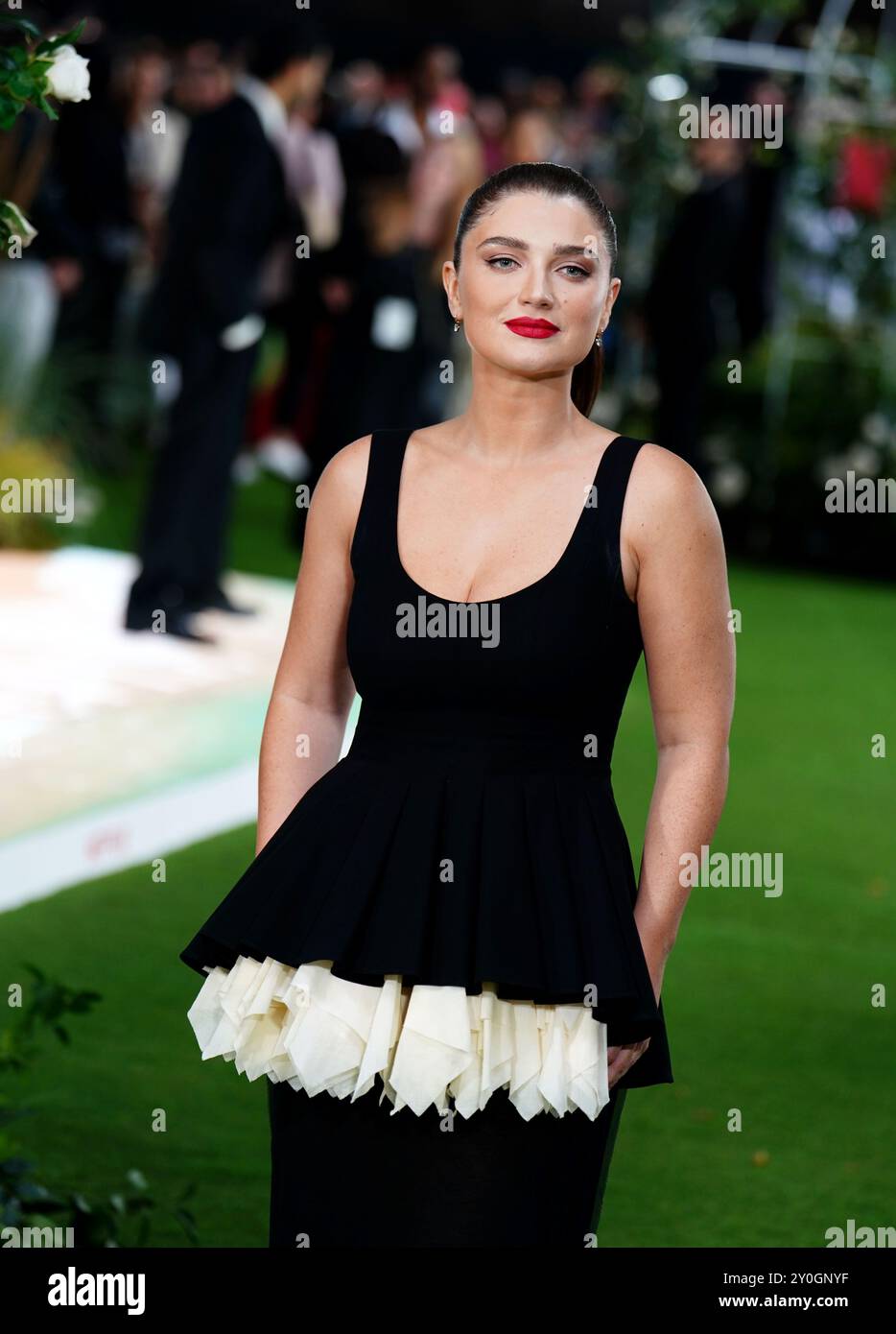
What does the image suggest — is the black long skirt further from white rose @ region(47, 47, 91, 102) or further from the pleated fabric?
white rose @ region(47, 47, 91, 102)

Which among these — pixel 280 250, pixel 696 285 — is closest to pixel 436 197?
pixel 696 285

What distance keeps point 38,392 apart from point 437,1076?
9019 mm

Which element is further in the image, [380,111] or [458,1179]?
[380,111]

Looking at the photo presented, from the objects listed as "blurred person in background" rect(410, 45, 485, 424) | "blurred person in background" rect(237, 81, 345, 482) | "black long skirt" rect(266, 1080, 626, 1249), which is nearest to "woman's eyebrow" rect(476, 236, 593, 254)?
"black long skirt" rect(266, 1080, 626, 1249)

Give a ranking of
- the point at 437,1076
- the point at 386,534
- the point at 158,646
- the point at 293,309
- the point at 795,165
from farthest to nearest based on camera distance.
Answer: the point at 795,165
the point at 293,309
the point at 158,646
the point at 386,534
the point at 437,1076

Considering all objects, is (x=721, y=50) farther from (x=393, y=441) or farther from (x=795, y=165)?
(x=393, y=441)

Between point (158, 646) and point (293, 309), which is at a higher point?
point (293, 309)

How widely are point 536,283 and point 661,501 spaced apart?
0.91 ft

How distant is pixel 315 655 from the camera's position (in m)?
2.56

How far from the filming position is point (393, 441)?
254 cm

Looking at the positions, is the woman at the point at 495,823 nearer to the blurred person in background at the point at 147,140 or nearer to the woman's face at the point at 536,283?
the woman's face at the point at 536,283

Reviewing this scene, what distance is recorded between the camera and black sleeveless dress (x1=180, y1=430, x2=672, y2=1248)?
228 cm

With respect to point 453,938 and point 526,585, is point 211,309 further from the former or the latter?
point 453,938
